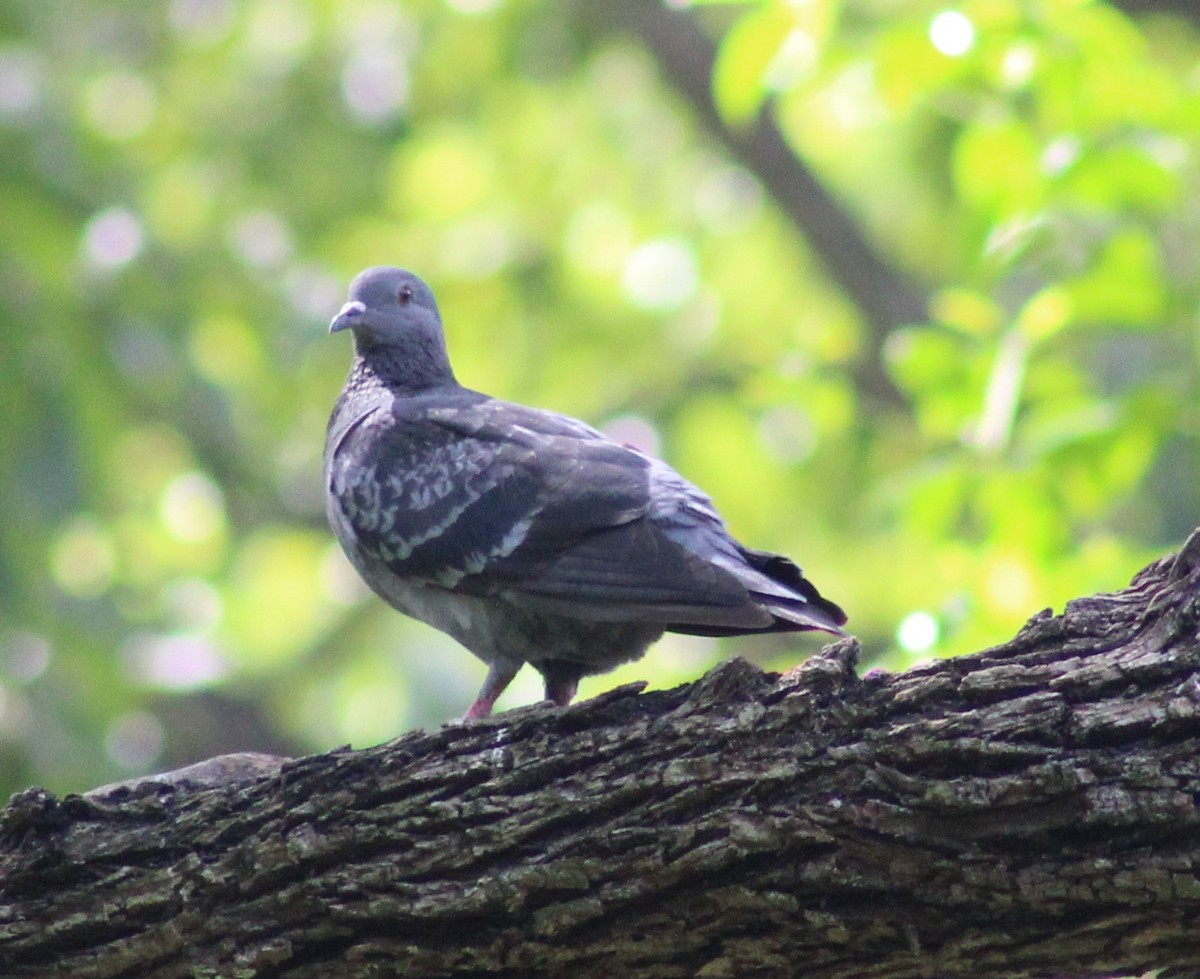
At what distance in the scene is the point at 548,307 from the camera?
13844 mm

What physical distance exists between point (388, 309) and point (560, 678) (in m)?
2.05

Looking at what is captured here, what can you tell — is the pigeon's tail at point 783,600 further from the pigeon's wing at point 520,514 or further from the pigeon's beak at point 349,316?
the pigeon's beak at point 349,316

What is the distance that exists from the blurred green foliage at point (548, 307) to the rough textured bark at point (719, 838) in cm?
187

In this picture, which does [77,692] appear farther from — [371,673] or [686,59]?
[686,59]

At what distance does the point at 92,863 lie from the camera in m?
4.21

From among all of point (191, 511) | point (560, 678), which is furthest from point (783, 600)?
point (191, 511)

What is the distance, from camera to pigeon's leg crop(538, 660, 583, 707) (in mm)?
5898

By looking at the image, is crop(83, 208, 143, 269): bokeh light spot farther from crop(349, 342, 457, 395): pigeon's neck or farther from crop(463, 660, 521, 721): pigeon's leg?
crop(463, 660, 521, 721): pigeon's leg

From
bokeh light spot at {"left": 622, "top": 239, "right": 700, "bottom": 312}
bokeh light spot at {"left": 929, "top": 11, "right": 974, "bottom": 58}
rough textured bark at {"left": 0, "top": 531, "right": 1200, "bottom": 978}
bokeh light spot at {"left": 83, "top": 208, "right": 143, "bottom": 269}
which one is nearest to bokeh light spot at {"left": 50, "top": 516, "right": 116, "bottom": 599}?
bokeh light spot at {"left": 83, "top": 208, "right": 143, "bottom": 269}

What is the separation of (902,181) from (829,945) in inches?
493

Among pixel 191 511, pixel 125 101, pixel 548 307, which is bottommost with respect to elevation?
pixel 548 307

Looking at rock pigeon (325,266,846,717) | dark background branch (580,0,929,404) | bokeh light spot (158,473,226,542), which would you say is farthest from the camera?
bokeh light spot (158,473,226,542)

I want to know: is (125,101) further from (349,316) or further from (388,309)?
(349,316)

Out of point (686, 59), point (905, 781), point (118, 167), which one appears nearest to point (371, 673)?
point (118, 167)
